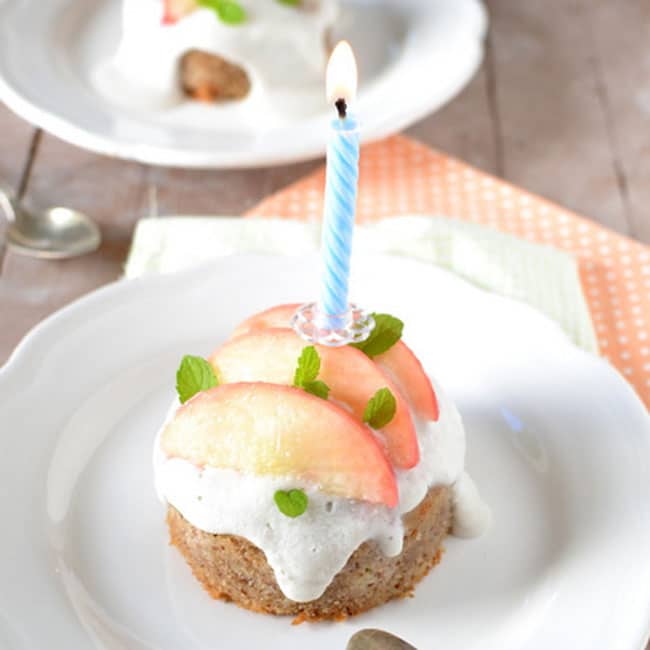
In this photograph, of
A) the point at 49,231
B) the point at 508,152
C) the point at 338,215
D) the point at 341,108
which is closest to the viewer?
the point at 341,108

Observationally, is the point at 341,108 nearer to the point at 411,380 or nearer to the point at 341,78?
the point at 341,78

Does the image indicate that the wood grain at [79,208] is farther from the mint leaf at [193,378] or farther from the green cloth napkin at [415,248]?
the mint leaf at [193,378]

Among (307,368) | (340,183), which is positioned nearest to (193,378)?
(307,368)

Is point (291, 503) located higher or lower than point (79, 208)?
higher

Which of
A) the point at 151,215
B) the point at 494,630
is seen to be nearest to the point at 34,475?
the point at 494,630

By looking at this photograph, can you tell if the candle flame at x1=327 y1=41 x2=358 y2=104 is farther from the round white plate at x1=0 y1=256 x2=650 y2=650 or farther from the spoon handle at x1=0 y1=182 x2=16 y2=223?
the spoon handle at x1=0 y1=182 x2=16 y2=223
